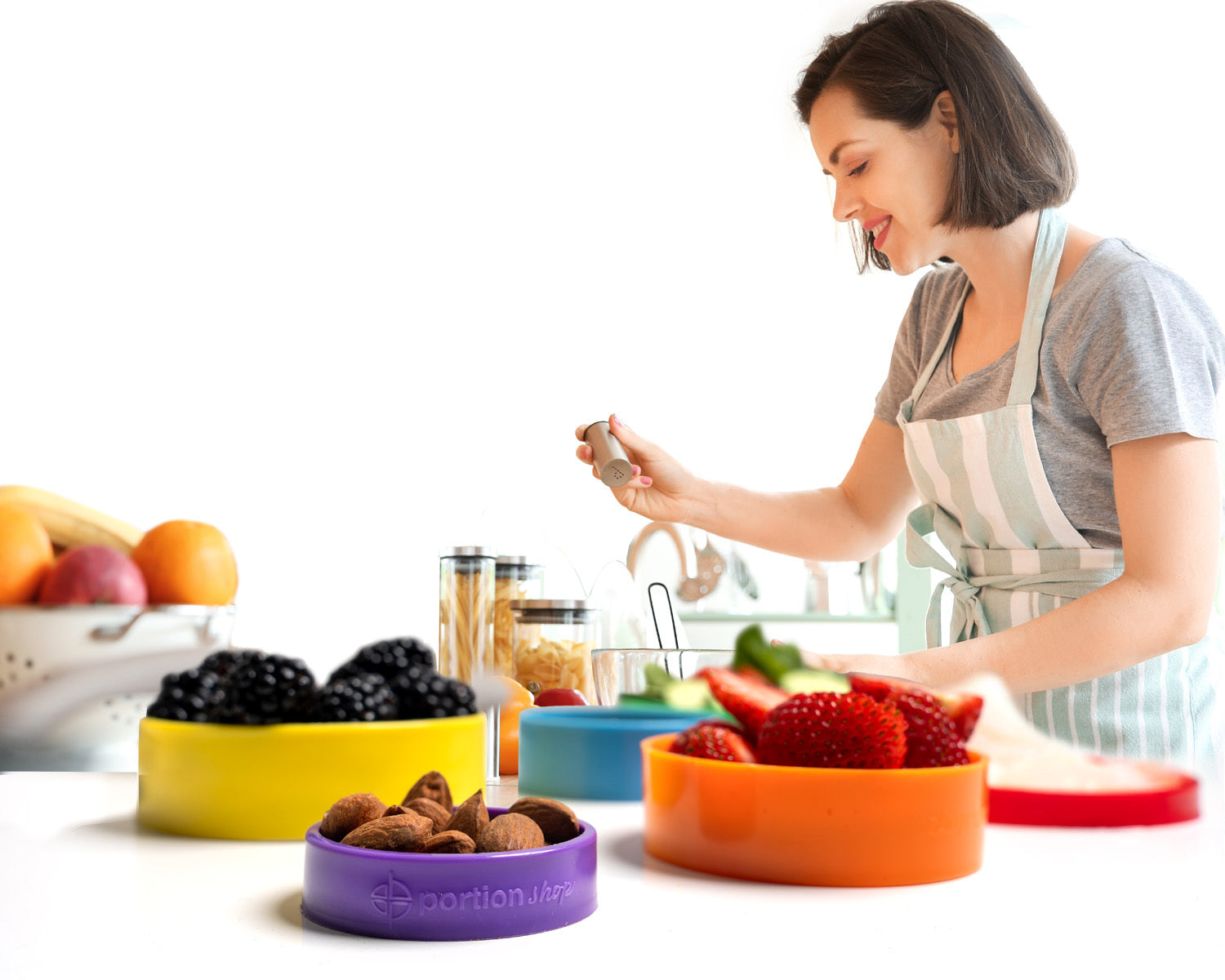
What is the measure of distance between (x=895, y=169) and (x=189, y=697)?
987mm

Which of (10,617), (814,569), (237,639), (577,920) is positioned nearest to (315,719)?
(577,920)

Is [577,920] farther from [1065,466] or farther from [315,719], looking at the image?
[1065,466]

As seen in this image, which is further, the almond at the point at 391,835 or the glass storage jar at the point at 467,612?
the glass storage jar at the point at 467,612

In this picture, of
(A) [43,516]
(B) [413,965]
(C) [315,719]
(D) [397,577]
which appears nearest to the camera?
(B) [413,965]

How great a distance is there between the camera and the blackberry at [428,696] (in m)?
0.60

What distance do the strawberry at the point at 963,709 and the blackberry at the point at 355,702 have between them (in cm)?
29

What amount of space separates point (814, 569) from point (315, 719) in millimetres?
2158

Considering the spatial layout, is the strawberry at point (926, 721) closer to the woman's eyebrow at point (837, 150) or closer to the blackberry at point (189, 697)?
the blackberry at point (189, 697)

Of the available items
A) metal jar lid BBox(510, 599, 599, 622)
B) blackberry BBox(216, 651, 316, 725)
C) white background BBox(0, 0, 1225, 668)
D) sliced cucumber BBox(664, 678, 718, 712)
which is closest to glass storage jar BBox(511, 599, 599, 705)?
metal jar lid BBox(510, 599, 599, 622)

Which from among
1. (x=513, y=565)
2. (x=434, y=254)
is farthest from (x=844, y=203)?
(x=434, y=254)

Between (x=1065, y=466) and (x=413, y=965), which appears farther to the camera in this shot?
(x=1065, y=466)

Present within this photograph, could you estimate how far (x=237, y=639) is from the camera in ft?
7.97

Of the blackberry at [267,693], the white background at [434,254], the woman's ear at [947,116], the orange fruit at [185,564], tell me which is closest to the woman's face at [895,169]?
the woman's ear at [947,116]

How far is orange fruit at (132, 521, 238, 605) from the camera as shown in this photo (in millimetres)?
890
